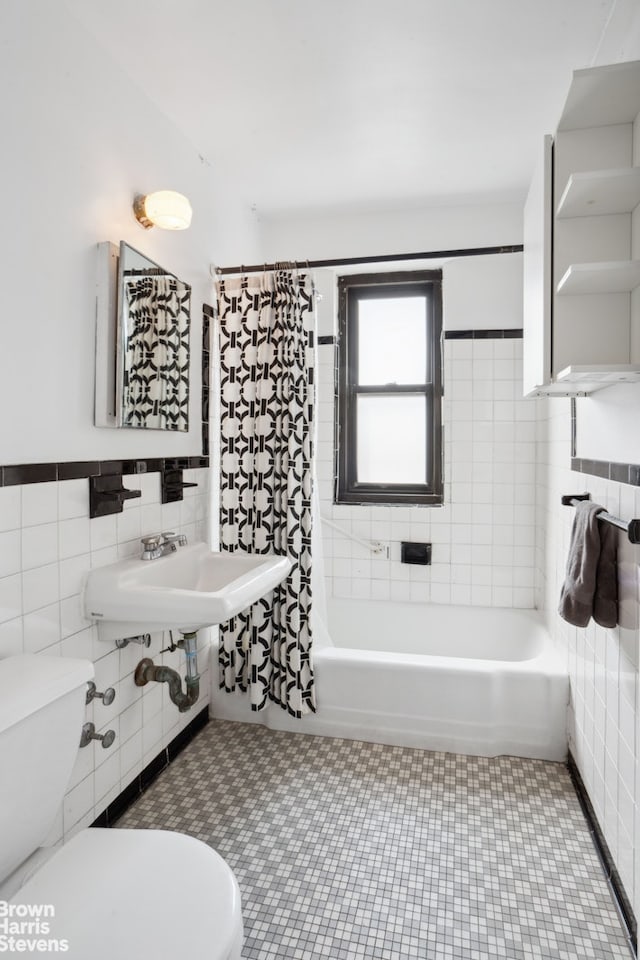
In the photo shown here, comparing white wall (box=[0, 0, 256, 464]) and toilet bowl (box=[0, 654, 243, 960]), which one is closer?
toilet bowl (box=[0, 654, 243, 960])

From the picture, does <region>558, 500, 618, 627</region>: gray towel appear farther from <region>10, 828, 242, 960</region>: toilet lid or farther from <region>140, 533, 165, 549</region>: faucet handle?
<region>140, 533, 165, 549</region>: faucet handle

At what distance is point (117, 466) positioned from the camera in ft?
5.99

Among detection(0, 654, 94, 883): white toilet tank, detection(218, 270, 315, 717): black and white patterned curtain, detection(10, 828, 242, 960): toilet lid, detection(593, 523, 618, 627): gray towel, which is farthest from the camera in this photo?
detection(218, 270, 315, 717): black and white patterned curtain

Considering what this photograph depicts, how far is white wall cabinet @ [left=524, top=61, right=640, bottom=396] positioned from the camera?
55.0 inches

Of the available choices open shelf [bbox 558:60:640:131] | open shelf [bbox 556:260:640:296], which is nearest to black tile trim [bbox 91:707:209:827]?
open shelf [bbox 556:260:640:296]

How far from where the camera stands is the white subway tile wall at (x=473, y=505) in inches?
116

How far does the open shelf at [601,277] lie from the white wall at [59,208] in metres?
1.35

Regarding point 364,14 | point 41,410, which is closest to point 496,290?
point 364,14

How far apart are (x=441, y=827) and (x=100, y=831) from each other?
1.16 m

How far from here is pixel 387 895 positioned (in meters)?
1.56

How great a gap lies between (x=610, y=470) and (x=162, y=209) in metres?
1.69

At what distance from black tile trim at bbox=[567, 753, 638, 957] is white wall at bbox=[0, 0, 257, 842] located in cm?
154

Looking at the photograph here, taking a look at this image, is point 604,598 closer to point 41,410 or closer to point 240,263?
point 41,410

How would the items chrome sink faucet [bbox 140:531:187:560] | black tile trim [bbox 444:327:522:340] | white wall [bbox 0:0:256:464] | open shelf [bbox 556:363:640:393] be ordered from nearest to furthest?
open shelf [bbox 556:363:640:393] → white wall [bbox 0:0:256:464] → chrome sink faucet [bbox 140:531:187:560] → black tile trim [bbox 444:327:522:340]
